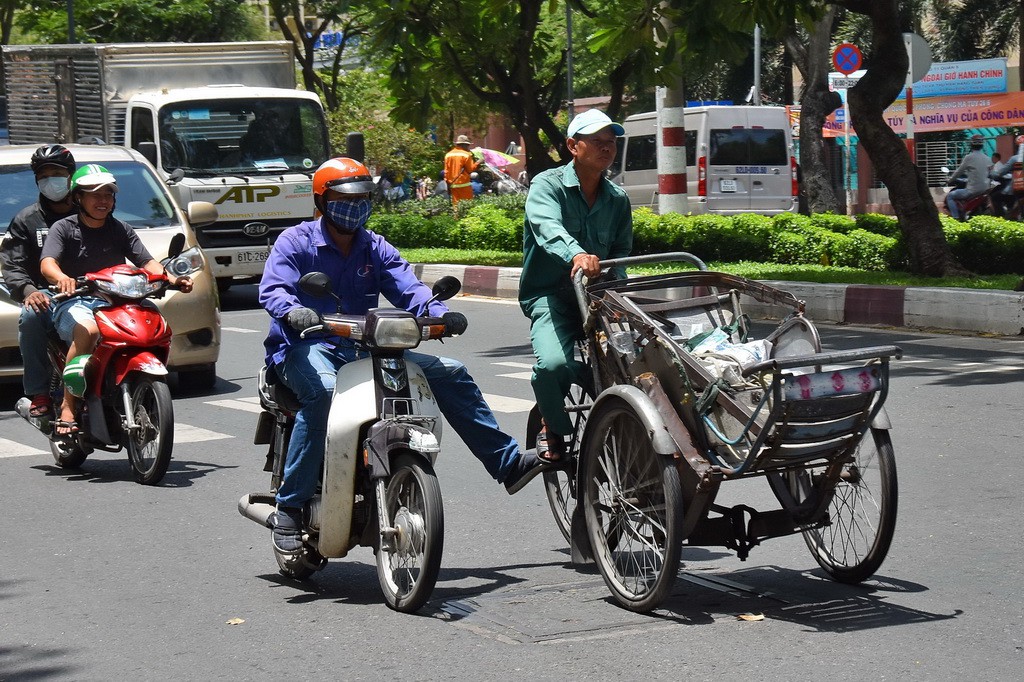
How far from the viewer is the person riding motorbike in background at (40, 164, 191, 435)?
788 cm

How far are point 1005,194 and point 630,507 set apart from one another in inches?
846

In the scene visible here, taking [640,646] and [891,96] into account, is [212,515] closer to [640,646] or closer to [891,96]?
[640,646]

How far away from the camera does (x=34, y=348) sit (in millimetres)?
8312

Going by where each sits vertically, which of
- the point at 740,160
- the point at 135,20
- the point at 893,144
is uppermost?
the point at 135,20

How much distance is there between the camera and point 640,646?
4.61 m

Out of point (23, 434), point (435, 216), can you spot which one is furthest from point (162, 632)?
point (435, 216)

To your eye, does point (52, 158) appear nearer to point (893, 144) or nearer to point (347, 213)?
point (347, 213)

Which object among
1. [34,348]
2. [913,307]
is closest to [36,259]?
[34,348]

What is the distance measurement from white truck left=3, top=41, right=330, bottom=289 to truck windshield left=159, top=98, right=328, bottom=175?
12 millimetres

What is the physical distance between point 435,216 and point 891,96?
10.3 meters

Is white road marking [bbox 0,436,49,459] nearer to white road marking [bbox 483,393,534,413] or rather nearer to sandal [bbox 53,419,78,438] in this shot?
sandal [bbox 53,419,78,438]

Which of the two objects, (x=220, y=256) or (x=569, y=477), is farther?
(x=220, y=256)

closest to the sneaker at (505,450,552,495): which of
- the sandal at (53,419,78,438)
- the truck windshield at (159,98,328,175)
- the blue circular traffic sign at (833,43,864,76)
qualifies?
the sandal at (53,419,78,438)

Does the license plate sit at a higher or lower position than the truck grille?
lower
